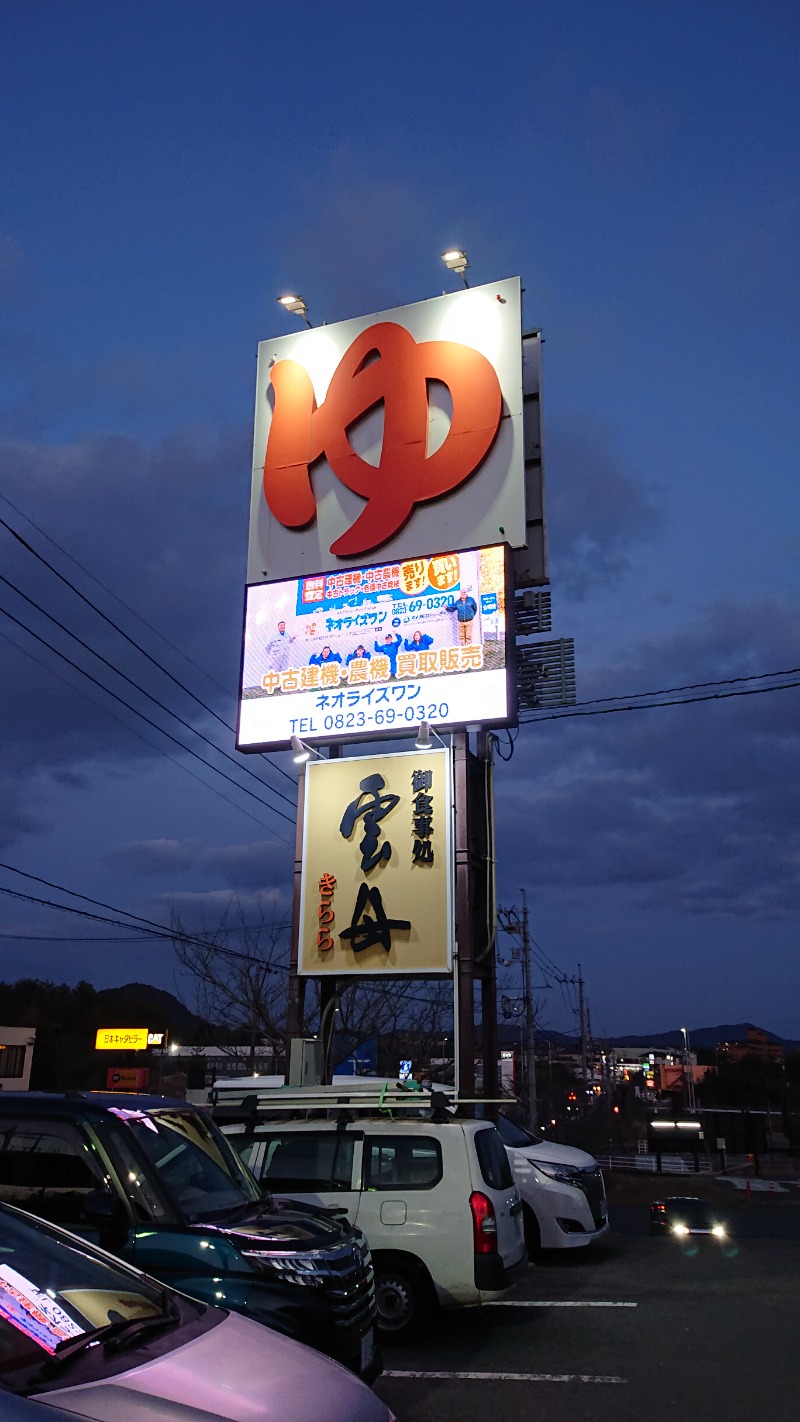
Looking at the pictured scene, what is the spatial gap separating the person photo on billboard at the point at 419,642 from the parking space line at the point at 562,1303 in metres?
8.98

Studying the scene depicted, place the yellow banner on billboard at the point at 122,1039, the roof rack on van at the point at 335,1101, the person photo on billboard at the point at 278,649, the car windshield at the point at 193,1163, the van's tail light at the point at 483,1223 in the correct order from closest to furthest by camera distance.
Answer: the car windshield at the point at 193,1163
the van's tail light at the point at 483,1223
the roof rack on van at the point at 335,1101
the person photo on billboard at the point at 278,649
the yellow banner on billboard at the point at 122,1039

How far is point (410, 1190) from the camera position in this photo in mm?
8258

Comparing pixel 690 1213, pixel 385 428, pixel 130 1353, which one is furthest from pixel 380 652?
pixel 130 1353

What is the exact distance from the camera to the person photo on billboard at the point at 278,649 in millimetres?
16797

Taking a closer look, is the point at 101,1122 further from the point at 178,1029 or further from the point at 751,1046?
the point at 751,1046

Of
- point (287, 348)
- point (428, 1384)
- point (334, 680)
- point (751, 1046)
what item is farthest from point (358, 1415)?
point (751, 1046)

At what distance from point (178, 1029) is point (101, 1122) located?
6881 centimetres

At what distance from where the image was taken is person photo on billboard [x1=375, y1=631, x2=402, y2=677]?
15.9m

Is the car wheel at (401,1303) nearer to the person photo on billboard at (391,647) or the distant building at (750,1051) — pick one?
the person photo on billboard at (391,647)

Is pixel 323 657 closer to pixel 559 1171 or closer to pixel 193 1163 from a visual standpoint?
pixel 559 1171

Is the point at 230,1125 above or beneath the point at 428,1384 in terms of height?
above

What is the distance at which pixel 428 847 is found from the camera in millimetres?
15070

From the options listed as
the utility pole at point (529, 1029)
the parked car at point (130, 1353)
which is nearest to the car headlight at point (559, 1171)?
the parked car at point (130, 1353)

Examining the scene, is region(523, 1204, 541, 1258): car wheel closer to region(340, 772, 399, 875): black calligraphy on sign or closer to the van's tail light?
the van's tail light
